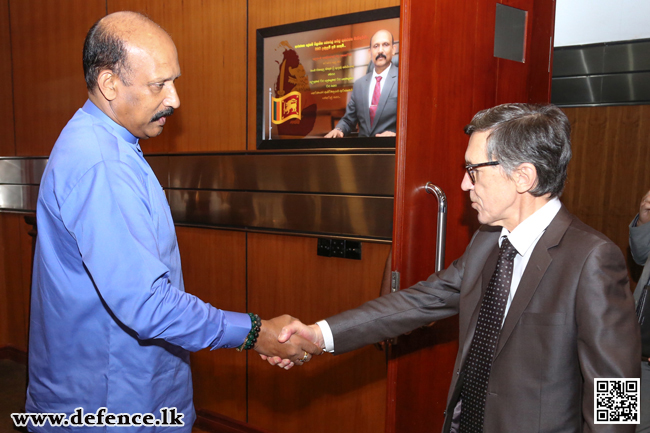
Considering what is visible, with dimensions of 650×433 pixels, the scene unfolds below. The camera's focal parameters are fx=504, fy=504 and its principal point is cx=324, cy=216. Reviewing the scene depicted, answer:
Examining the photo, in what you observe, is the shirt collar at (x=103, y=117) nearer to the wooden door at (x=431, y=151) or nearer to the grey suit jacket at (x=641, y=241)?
the wooden door at (x=431, y=151)

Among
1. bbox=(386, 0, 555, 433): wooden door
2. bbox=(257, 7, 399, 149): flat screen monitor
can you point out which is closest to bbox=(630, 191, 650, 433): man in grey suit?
bbox=(386, 0, 555, 433): wooden door

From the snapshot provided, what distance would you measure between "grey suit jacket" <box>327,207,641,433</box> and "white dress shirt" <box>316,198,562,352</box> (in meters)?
0.03

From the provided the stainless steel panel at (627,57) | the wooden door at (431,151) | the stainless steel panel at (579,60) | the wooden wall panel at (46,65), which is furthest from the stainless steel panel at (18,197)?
the stainless steel panel at (627,57)

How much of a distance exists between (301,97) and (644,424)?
91.4 inches

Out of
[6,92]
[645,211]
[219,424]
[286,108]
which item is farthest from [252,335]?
[6,92]

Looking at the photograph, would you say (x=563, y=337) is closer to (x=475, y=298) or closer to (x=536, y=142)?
(x=475, y=298)

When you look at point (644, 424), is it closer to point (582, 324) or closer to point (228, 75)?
point (582, 324)

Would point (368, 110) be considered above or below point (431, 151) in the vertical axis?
above

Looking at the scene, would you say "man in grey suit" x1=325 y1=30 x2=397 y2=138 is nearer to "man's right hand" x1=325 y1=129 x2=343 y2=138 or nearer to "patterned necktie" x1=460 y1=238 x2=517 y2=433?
"man's right hand" x1=325 y1=129 x2=343 y2=138

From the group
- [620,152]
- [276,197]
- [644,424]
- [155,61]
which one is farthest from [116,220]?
[620,152]

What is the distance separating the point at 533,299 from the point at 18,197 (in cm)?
444

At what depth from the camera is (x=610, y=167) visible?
5.50 metres

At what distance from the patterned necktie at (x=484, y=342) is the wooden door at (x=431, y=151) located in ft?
1.69

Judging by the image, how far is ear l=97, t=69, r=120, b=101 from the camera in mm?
1514
